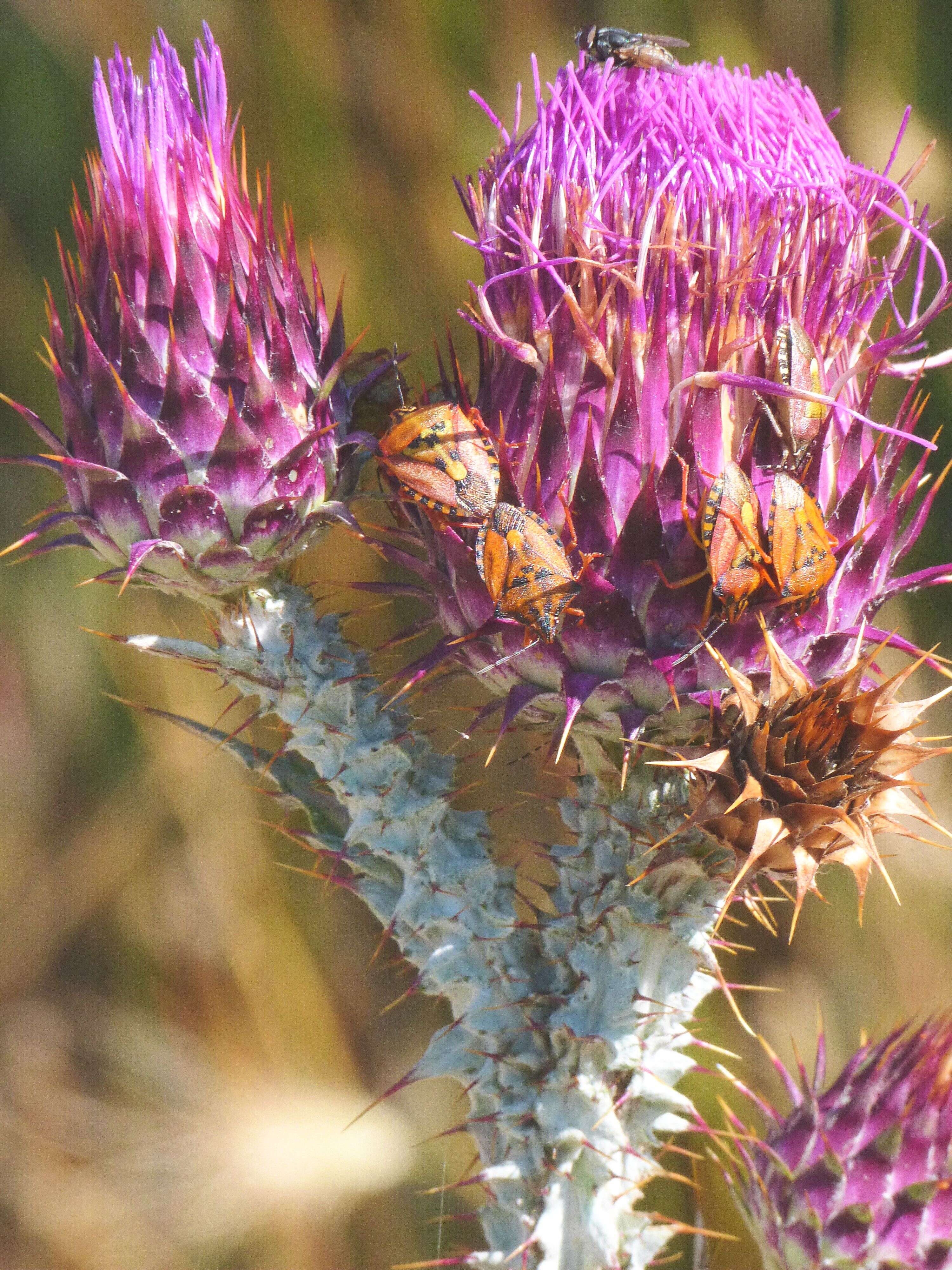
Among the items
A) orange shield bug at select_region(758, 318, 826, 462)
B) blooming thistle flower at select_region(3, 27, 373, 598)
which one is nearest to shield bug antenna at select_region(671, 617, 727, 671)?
orange shield bug at select_region(758, 318, 826, 462)

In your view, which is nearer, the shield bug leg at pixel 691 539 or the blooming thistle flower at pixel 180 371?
the shield bug leg at pixel 691 539

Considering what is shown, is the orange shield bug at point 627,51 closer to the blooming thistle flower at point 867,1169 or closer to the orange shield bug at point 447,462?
the orange shield bug at point 447,462

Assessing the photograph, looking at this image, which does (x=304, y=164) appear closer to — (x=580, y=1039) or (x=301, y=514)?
(x=301, y=514)

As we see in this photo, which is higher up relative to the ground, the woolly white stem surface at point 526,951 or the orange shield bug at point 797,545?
the orange shield bug at point 797,545

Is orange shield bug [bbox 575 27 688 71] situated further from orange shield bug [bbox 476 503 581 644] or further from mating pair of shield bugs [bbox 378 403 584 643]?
orange shield bug [bbox 476 503 581 644]

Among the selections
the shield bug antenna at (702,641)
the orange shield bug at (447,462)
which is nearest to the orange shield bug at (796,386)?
the shield bug antenna at (702,641)

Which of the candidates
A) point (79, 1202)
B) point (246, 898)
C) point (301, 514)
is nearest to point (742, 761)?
point (301, 514)
